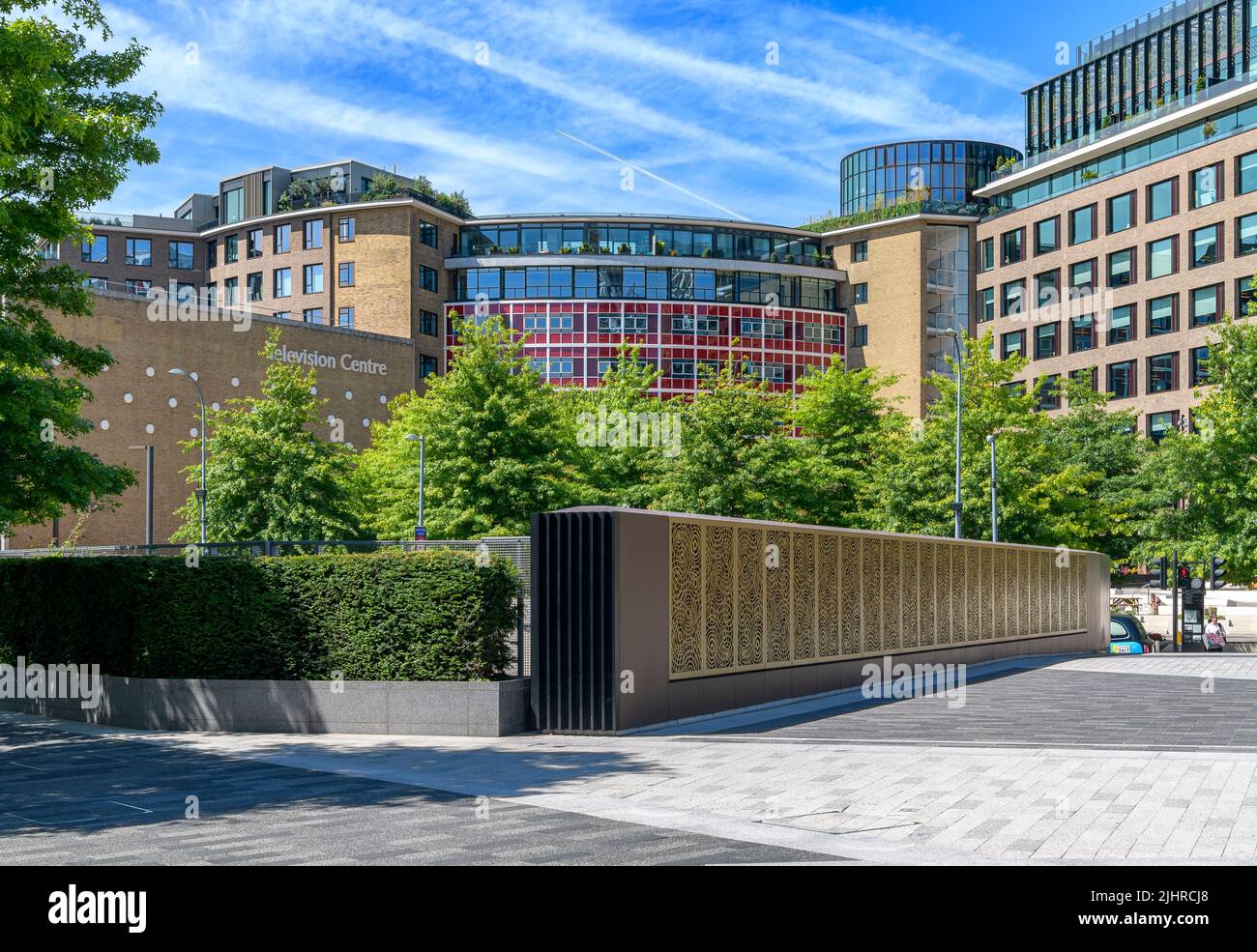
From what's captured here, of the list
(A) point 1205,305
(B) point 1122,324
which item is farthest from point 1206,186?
(B) point 1122,324

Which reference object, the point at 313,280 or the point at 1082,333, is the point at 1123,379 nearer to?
the point at 1082,333

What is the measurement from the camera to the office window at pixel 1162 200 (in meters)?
75.1

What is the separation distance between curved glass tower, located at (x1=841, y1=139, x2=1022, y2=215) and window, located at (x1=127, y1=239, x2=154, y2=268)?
67.6 m

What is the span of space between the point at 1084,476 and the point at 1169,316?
29410 millimetres

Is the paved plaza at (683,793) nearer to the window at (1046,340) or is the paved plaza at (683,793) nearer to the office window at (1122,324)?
the office window at (1122,324)

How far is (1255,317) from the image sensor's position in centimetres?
6719

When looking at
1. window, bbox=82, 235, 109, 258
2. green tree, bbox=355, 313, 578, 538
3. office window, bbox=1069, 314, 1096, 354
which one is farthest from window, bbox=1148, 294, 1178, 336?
window, bbox=82, 235, 109, 258

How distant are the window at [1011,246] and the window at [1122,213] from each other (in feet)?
26.4

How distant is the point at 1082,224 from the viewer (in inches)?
3226

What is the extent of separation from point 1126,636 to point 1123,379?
42.2 m

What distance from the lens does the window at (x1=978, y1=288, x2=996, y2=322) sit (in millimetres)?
89588

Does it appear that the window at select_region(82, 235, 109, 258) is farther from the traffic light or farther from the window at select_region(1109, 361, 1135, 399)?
the traffic light
